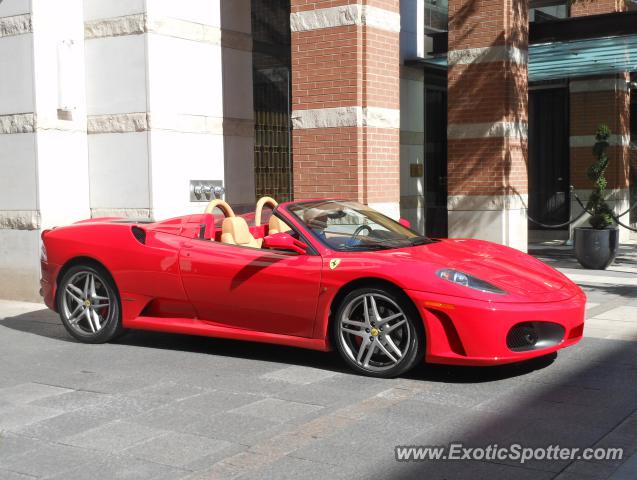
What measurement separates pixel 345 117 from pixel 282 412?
637cm

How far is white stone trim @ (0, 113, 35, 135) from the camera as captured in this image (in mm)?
10523

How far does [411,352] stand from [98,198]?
648 centimetres

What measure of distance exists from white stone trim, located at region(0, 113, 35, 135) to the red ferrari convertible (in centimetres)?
294

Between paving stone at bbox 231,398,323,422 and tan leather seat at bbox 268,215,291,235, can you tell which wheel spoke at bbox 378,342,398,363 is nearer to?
paving stone at bbox 231,398,323,422

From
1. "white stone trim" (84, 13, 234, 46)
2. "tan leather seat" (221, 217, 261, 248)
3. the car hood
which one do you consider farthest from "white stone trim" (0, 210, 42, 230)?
the car hood

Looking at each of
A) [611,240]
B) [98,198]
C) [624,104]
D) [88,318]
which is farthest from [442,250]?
[624,104]

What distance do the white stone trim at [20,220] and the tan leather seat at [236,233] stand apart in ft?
13.5

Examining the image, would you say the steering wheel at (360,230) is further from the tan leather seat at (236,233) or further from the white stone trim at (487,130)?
the white stone trim at (487,130)

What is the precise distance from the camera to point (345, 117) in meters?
11.1

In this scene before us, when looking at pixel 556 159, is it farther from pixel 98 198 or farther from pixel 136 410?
pixel 136 410

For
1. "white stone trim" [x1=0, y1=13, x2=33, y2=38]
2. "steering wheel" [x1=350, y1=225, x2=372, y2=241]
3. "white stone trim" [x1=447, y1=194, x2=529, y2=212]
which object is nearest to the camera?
"steering wheel" [x1=350, y1=225, x2=372, y2=241]

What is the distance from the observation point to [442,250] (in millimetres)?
6766

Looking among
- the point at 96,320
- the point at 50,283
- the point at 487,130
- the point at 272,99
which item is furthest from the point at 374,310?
the point at 487,130

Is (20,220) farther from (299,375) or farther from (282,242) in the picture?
(299,375)
